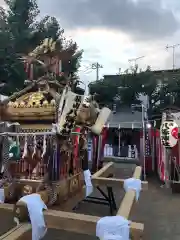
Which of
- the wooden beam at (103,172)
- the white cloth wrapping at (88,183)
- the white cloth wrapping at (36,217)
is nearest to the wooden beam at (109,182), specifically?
the wooden beam at (103,172)

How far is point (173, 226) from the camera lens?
619 cm

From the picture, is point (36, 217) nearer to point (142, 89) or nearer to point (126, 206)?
point (126, 206)

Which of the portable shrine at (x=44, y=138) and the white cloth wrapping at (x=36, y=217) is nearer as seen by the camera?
the white cloth wrapping at (x=36, y=217)

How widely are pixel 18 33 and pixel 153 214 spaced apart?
1025 centimetres

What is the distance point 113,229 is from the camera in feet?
7.24

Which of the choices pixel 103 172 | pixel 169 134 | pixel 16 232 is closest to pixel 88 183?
pixel 103 172

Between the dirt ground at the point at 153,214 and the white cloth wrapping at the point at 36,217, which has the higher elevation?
the white cloth wrapping at the point at 36,217

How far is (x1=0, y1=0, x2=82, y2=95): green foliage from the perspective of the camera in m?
12.1

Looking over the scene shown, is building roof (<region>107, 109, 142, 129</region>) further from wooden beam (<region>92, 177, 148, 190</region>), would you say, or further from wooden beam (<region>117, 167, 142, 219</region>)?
wooden beam (<region>117, 167, 142, 219</region>)

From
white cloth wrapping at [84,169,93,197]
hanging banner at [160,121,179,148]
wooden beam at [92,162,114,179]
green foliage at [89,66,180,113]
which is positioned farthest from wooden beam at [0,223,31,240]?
green foliage at [89,66,180,113]

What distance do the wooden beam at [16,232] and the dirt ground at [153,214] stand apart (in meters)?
0.53

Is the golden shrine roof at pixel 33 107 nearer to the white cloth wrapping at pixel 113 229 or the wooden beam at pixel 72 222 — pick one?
the wooden beam at pixel 72 222

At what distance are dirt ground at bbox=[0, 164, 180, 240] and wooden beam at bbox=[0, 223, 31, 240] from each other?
21.0 inches

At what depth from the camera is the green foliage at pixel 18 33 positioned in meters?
12.1
